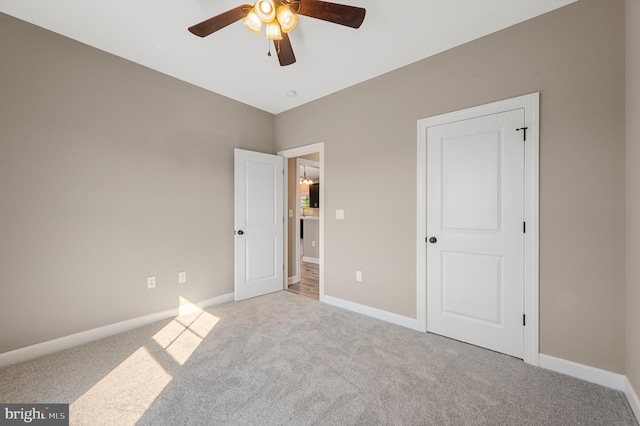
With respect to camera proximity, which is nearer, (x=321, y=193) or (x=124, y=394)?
(x=124, y=394)

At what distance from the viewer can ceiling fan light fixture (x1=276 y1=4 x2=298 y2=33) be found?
166cm

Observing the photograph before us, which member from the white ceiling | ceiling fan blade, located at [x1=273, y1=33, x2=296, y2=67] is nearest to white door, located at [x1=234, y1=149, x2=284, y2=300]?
the white ceiling

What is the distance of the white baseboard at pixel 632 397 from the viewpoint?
1560 millimetres

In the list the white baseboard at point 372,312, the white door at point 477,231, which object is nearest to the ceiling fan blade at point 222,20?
the white door at point 477,231

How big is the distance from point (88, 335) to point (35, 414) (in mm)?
999

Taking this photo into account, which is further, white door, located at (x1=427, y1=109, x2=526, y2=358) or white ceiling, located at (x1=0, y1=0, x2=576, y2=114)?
white door, located at (x1=427, y1=109, x2=526, y2=358)

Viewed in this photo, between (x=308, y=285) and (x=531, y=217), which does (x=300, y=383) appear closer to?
(x=531, y=217)

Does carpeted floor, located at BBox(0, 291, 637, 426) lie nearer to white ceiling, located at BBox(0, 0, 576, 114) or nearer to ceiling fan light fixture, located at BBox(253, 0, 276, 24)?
ceiling fan light fixture, located at BBox(253, 0, 276, 24)

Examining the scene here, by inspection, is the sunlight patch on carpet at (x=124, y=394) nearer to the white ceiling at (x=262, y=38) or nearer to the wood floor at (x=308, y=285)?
the wood floor at (x=308, y=285)

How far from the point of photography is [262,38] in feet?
7.81

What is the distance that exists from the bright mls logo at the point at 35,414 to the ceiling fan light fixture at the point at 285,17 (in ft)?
8.88

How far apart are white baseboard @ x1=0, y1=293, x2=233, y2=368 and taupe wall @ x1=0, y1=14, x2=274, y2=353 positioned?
5cm

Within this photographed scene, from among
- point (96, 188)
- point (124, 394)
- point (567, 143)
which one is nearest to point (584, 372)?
point (567, 143)

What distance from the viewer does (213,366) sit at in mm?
2068
